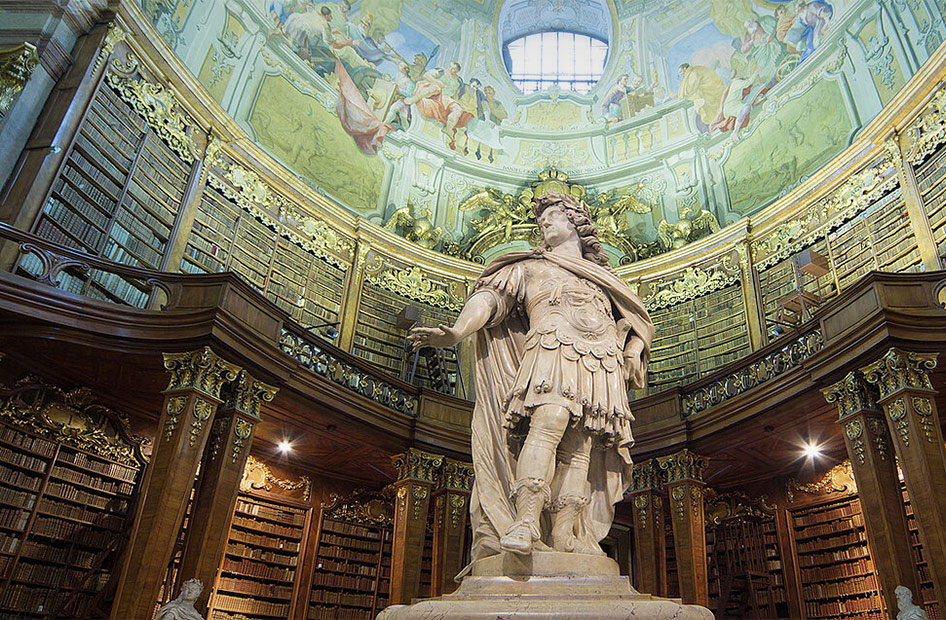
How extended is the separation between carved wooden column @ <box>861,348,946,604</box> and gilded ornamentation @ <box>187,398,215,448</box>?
595 centimetres

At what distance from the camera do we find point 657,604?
79.7 inches

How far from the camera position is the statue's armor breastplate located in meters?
2.82

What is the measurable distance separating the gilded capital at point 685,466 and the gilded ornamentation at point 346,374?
128 inches

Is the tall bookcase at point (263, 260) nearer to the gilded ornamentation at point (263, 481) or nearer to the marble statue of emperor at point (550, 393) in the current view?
the gilded ornamentation at point (263, 481)

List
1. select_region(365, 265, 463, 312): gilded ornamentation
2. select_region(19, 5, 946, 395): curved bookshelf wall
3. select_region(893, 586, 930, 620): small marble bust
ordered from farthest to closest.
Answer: select_region(365, 265, 463, 312): gilded ornamentation < select_region(19, 5, 946, 395): curved bookshelf wall < select_region(893, 586, 930, 620): small marble bust

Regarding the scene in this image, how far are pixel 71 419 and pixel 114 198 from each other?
2471mm

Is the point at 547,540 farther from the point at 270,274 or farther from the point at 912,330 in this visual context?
the point at 270,274

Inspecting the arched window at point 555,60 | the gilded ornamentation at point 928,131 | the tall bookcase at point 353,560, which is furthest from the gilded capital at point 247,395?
the arched window at point 555,60

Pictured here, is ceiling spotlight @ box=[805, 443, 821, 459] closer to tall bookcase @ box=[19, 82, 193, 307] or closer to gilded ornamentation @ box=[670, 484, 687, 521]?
gilded ornamentation @ box=[670, 484, 687, 521]

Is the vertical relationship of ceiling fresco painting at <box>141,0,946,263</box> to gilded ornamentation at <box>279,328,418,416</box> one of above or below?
above

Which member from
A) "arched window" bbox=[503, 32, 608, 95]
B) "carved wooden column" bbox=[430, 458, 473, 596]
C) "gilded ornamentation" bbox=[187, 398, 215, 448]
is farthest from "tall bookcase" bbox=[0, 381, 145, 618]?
"arched window" bbox=[503, 32, 608, 95]

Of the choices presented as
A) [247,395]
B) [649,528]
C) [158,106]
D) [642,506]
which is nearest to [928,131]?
[642,506]

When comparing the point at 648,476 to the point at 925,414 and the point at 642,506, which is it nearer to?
the point at 642,506

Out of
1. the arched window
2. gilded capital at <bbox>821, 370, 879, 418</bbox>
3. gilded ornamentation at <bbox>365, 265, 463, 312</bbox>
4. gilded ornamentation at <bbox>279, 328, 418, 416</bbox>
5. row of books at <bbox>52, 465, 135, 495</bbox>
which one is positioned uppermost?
the arched window
